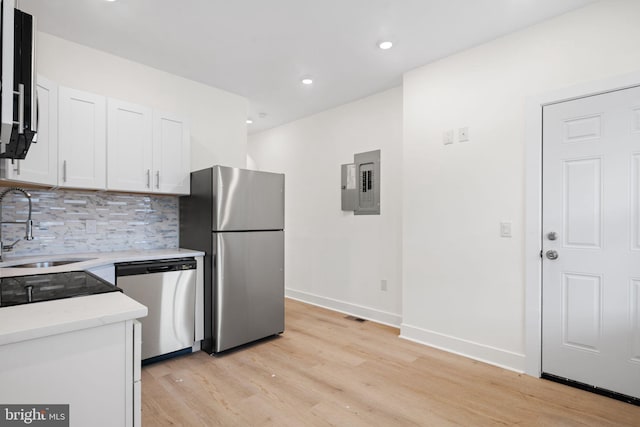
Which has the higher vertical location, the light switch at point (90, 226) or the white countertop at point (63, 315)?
the light switch at point (90, 226)

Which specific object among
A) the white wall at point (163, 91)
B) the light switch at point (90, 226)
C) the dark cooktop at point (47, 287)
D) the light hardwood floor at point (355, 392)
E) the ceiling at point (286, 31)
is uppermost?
the ceiling at point (286, 31)

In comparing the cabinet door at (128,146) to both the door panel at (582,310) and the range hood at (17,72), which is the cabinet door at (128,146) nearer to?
the range hood at (17,72)

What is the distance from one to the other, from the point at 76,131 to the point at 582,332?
394 cm

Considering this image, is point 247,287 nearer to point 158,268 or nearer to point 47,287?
point 158,268

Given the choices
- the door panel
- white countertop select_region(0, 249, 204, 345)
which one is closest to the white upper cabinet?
white countertop select_region(0, 249, 204, 345)

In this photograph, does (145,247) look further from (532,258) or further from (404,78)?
(532,258)

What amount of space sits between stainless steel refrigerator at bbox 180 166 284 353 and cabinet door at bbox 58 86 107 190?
778 mm

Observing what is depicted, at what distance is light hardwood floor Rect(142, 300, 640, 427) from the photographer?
6.24ft

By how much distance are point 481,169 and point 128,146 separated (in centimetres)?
298

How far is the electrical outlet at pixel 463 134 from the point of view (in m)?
2.78

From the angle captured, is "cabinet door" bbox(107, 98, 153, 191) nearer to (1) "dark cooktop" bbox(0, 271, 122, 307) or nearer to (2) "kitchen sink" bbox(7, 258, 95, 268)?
(2) "kitchen sink" bbox(7, 258, 95, 268)

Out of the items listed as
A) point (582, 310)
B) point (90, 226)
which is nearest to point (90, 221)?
point (90, 226)

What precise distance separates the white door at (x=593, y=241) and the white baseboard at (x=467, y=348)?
20cm

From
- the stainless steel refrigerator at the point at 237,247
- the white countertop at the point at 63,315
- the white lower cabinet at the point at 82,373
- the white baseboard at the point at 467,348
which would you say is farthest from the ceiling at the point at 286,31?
the white baseboard at the point at 467,348
